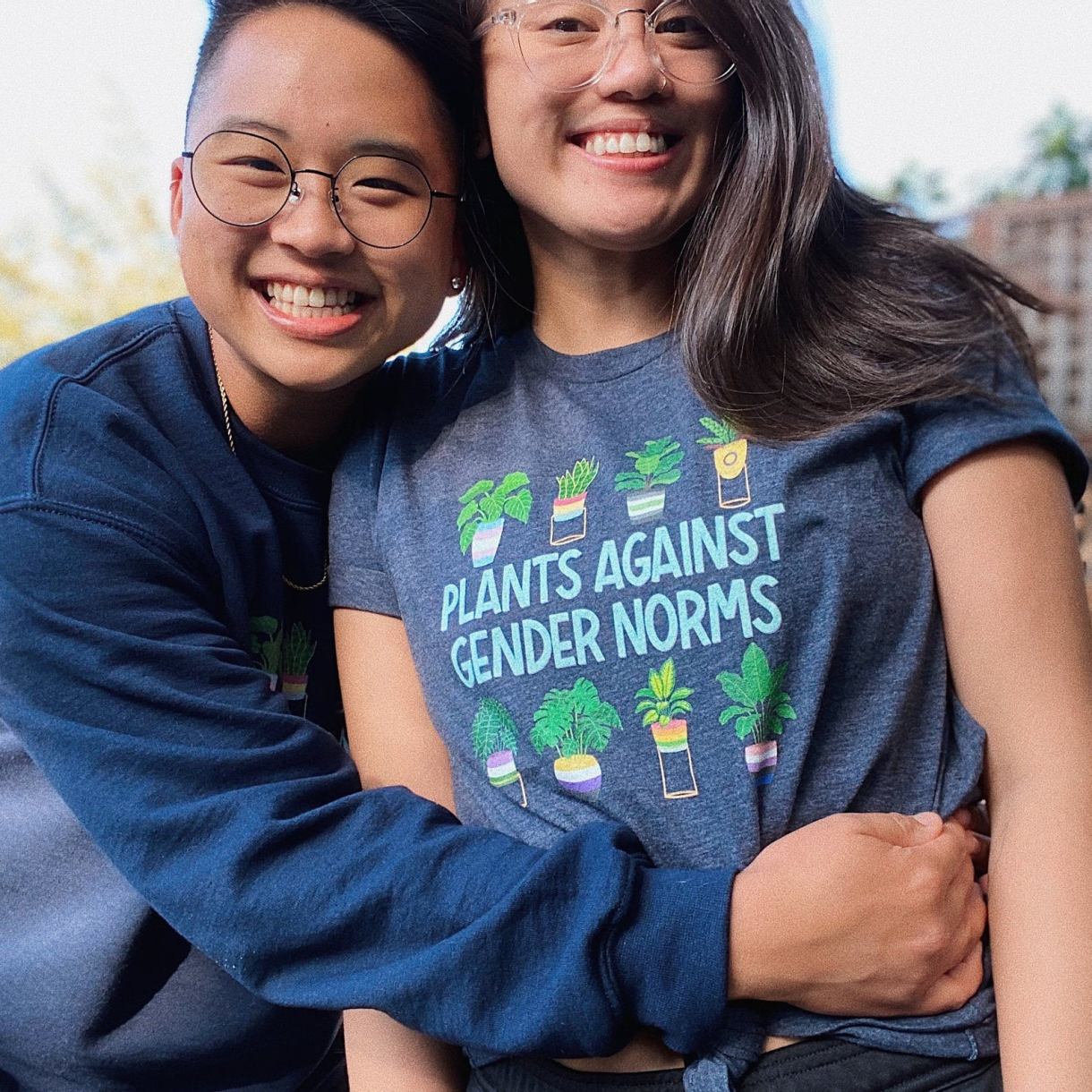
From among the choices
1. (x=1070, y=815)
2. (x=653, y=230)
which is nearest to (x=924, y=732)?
(x=1070, y=815)

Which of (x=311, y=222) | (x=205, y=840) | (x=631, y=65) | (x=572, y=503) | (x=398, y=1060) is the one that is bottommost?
(x=398, y=1060)

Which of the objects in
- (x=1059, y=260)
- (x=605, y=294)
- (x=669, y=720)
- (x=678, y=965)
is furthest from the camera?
(x=1059, y=260)

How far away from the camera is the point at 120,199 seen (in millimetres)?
9250

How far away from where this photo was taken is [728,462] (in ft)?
4.50

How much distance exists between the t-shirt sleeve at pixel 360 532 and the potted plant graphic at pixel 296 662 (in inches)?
2.7

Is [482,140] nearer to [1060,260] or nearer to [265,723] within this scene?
[265,723]

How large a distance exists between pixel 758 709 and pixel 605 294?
52cm

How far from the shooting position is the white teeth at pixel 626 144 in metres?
1.40

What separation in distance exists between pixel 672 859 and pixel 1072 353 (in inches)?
250

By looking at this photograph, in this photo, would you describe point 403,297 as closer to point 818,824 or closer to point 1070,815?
point 818,824

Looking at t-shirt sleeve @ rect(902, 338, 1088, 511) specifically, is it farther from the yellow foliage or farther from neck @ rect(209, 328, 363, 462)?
the yellow foliage

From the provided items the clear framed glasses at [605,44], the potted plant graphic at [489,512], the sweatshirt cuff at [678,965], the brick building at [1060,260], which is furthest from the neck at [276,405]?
the brick building at [1060,260]

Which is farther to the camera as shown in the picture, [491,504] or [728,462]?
[491,504]

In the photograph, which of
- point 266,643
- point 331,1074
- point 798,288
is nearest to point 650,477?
point 798,288
